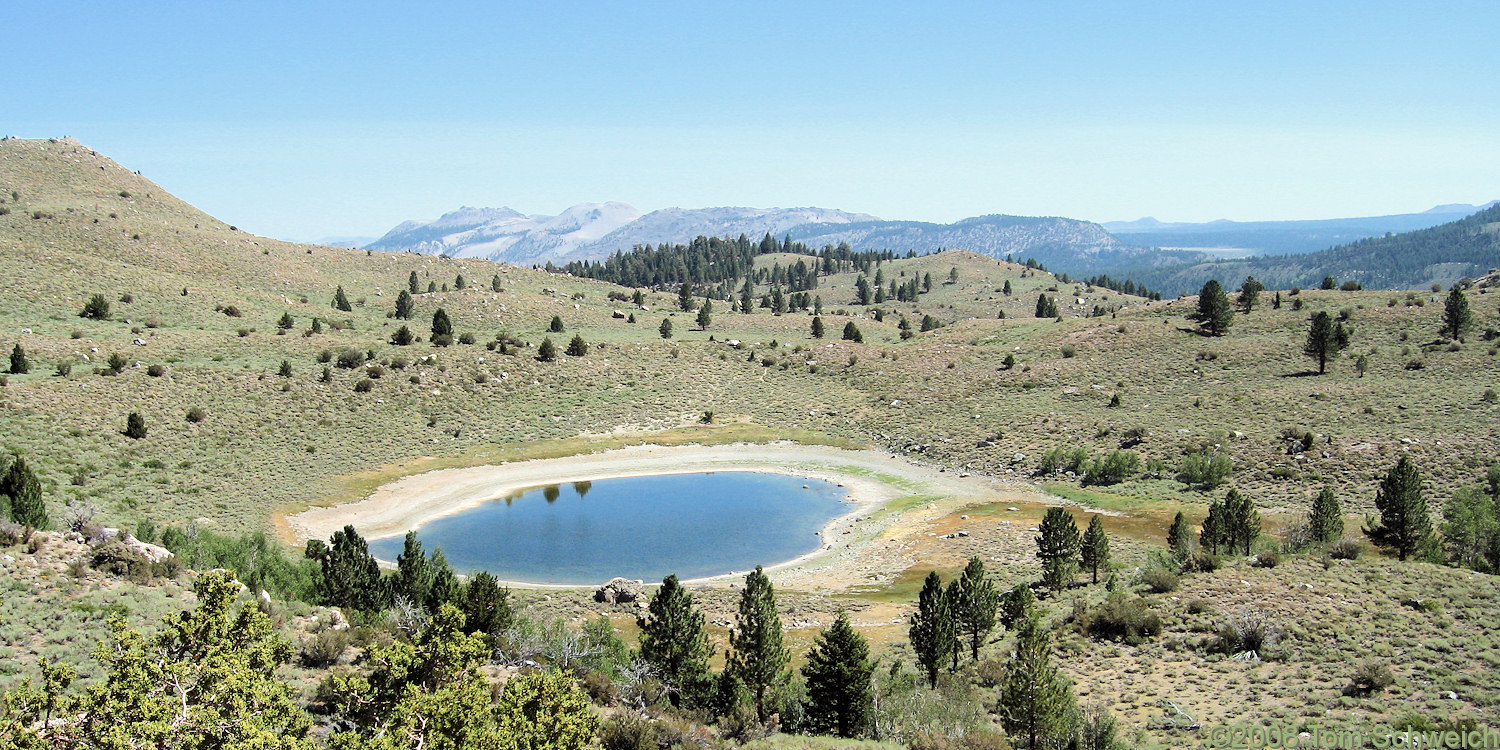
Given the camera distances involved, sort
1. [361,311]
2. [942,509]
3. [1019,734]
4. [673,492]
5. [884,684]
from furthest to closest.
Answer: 1. [361,311]
2. [673,492]
3. [942,509]
4. [884,684]
5. [1019,734]

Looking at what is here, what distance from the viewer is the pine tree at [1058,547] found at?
3272 centimetres

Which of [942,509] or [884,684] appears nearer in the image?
[884,684]

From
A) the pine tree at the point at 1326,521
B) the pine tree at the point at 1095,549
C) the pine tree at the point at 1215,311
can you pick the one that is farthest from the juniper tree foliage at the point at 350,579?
the pine tree at the point at 1215,311

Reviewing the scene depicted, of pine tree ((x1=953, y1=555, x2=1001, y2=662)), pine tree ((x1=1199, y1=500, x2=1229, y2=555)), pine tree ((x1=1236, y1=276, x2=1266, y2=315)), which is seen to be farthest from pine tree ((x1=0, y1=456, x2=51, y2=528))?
pine tree ((x1=1236, y1=276, x2=1266, y2=315))

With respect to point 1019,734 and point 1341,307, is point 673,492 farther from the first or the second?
point 1341,307

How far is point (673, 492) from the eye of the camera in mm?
51594

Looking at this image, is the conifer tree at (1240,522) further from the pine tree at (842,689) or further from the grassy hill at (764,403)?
the pine tree at (842,689)

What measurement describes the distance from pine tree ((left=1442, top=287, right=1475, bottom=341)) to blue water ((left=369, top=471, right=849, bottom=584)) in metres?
51.4

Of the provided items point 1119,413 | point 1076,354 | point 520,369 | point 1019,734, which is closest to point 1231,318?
point 1076,354

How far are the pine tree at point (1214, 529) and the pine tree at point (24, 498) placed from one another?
43.9 m

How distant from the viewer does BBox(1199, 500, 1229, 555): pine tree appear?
3425 centimetres

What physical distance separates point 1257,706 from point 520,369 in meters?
61.2

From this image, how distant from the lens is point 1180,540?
34.2 meters

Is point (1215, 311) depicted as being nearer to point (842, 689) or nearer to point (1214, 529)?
point (1214, 529)
